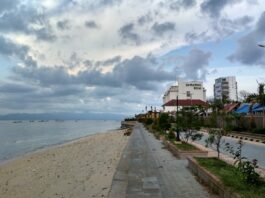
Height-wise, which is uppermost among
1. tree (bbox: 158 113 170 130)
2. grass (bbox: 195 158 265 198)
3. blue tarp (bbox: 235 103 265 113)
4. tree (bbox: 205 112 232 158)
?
blue tarp (bbox: 235 103 265 113)

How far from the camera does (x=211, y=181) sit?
1105 centimetres

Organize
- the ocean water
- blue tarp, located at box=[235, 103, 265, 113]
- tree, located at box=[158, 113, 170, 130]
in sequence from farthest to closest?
blue tarp, located at box=[235, 103, 265, 113] → tree, located at box=[158, 113, 170, 130] → the ocean water

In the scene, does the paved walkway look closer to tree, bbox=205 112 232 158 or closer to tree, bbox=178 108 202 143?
tree, bbox=205 112 232 158

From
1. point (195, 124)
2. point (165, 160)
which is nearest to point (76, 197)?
point (165, 160)

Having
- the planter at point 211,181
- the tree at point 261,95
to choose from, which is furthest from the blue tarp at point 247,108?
the planter at point 211,181

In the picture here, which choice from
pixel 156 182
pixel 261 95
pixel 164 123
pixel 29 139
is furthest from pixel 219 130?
pixel 29 139

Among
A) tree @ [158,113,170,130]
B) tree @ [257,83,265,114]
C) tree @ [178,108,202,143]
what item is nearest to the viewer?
tree @ [178,108,202,143]

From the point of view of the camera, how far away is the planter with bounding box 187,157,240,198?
920 cm

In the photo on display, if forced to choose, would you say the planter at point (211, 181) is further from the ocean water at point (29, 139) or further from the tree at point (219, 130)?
the ocean water at point (29, 139)

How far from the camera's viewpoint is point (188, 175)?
1379cm

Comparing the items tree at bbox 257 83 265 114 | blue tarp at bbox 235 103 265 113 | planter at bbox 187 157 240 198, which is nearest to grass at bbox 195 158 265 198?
planter at bbox 187 157 240 198

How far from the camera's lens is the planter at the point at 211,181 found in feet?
30.2

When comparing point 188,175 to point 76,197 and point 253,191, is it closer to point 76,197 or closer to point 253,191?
point 76,197

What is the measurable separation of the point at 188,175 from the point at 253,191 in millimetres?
4980
